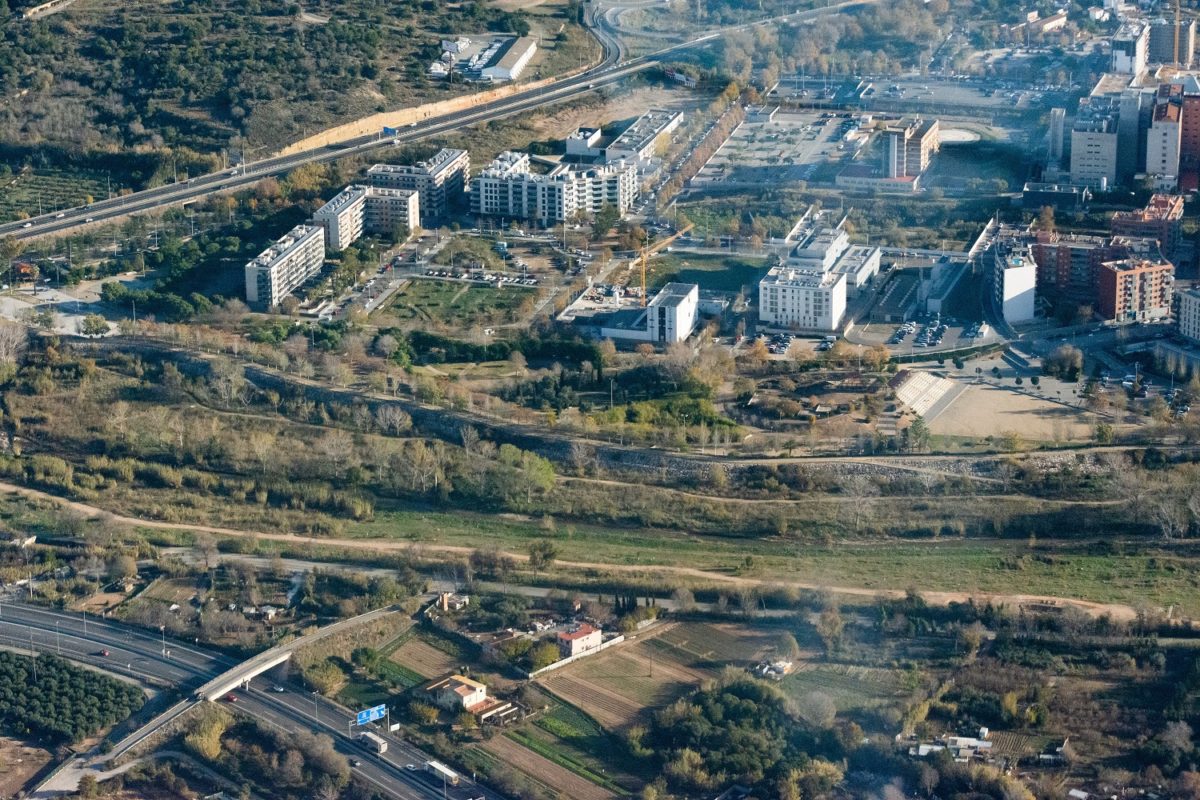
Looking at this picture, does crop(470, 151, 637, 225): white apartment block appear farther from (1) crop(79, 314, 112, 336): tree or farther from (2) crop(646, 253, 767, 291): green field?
(1) crop(79, 314, 112, 336): tree

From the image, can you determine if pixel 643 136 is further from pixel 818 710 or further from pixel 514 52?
pixel 818 710

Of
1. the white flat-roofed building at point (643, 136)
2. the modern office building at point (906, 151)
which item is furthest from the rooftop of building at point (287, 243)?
the modern office building at point (906, 151)

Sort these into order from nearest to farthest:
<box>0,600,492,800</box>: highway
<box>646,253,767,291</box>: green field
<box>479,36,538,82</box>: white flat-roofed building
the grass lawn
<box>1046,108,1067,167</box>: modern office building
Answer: <box>0,600,492,800</box>: highway → the grass lawn → <box>646,253,767,291</box>: green field → <box>1046,108,1067,167</box>: modern office building → <box>479,36,538,82</box>: white flat-roofed building

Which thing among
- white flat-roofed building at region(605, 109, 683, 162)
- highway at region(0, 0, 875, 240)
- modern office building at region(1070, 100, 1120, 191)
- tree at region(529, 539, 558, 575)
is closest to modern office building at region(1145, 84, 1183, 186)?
modern office building at region(1070, 100, 1120, 191)

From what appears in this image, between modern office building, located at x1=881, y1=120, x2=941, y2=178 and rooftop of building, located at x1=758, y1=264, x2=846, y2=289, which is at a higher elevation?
modern office building, located at x1=881, y1=120, x2=941, y2=178

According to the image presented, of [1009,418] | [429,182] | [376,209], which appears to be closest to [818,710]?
[1009,418]

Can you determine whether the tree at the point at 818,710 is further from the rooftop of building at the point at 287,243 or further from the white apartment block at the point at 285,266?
the rooftop of building at the point at 287,243
